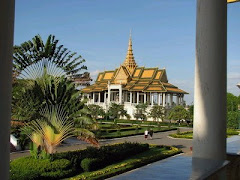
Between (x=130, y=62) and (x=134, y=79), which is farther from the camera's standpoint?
(x=130, y=62)

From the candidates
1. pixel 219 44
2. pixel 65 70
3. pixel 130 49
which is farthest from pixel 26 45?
pixel 130 49

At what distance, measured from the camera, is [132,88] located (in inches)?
1694

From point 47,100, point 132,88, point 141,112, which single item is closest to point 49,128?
point 47,100

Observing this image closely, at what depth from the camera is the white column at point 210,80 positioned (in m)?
2.88

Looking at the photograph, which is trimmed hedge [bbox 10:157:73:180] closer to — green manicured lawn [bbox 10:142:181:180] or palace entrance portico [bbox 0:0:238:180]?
Answer: green manicured lawn [bbox 10:142:181:180]

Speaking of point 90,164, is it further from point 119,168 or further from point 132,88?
point 132,88

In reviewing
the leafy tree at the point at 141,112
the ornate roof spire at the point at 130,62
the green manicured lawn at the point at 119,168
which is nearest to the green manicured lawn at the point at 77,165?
the green manicured lawn at the point at 119,168

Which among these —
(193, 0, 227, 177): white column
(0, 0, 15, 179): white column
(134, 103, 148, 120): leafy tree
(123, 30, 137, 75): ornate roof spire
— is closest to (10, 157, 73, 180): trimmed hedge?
(193, 0, 227, 177): white column

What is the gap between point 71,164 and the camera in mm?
9297

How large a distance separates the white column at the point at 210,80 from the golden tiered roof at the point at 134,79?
121 feet

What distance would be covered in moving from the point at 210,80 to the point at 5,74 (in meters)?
2.07

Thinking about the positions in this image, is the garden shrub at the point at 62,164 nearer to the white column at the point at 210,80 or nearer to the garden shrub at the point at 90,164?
the garden shrub at the point at 90,164

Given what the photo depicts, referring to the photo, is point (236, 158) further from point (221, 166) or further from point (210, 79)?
point (210, 79)

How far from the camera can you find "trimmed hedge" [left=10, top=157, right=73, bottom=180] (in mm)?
7746
